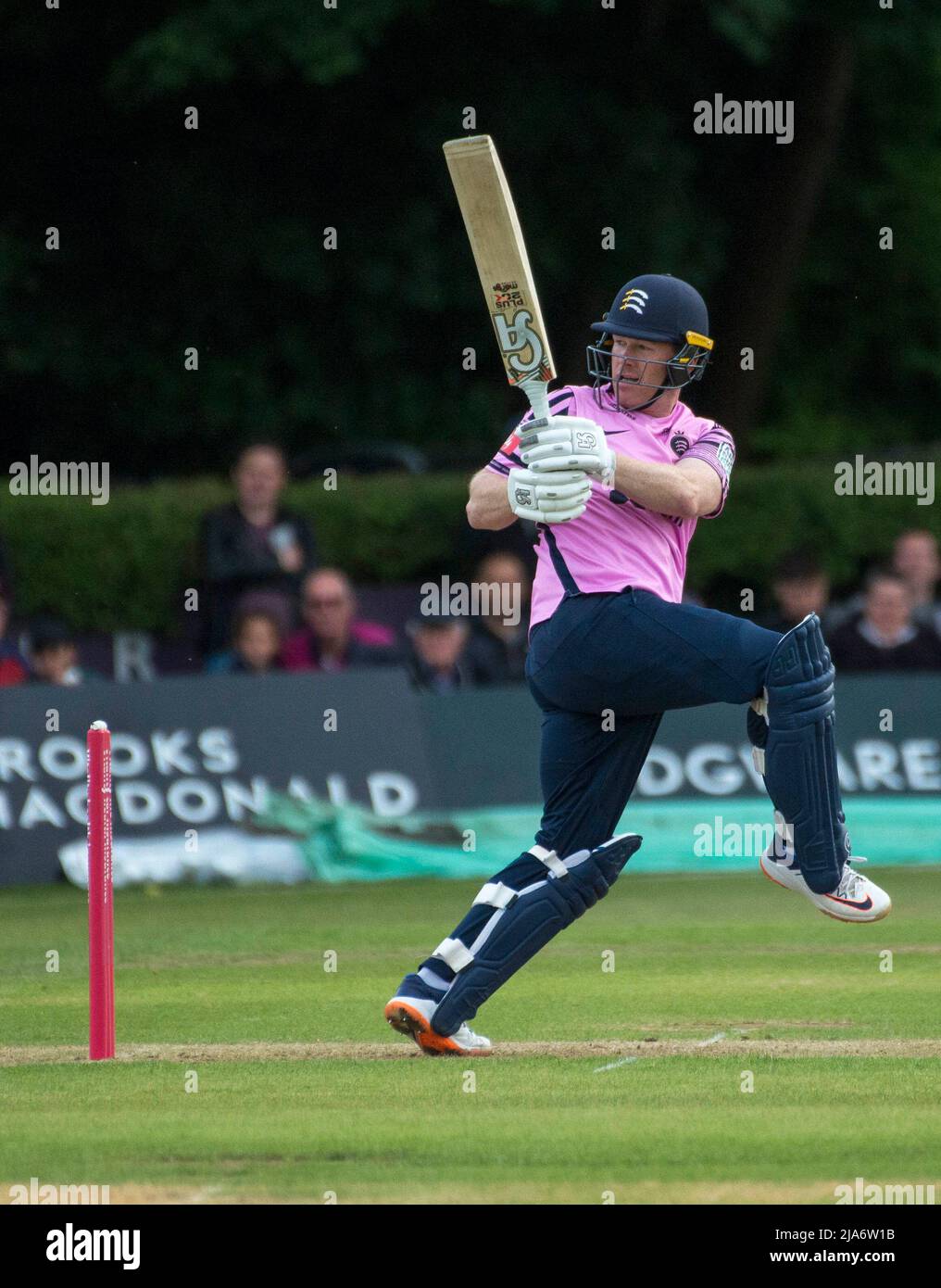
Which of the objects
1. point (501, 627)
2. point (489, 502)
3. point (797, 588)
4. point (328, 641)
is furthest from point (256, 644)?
point (489, 502)

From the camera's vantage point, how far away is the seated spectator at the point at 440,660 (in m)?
14.8

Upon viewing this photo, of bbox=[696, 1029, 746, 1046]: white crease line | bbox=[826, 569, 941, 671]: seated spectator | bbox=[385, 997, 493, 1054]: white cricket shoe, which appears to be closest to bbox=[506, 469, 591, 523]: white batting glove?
bbox=[385, 997, 493, 1054]: white cricket shoe

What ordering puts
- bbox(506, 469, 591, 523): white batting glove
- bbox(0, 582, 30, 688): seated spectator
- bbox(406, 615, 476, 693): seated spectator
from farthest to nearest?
1. bbox(406, 615, 476, 693): seated spectator
2. bbox(0, 582, 30, 688): seated spectator
3. bbox(506, 469, 591, 523): white batting glove

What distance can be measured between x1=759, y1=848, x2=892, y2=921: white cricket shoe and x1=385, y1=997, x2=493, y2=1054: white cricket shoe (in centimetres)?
119

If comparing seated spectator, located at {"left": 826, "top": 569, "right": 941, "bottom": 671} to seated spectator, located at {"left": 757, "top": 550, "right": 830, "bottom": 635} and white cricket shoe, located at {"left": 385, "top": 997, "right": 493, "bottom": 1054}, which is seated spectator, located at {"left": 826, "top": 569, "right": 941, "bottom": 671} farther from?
white cricket shoe, located at {"left": 385, "top": 997, "right": 493, "bottom": 1054}

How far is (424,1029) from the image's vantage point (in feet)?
25.1

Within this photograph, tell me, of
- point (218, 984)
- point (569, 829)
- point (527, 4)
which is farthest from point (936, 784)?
point (527, 4)

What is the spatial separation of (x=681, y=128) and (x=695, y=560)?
17.0ft

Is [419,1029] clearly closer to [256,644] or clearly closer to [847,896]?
[847,896]

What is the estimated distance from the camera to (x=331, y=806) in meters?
13.8

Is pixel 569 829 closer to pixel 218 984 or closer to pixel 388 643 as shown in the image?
pixel 218 984

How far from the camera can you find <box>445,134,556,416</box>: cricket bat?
7.12 m

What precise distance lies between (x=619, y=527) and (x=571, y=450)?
0.54m

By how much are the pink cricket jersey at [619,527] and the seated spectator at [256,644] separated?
277 inches
